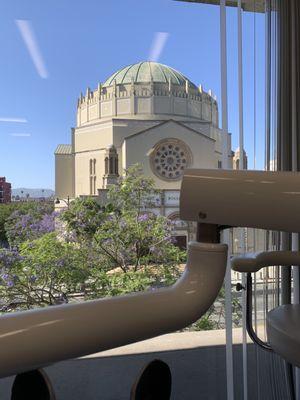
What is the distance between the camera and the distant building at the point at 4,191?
13.1 ft

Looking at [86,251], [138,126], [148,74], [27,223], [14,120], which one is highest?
[148,74]

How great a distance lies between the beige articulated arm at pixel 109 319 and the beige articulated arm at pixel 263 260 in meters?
0.29

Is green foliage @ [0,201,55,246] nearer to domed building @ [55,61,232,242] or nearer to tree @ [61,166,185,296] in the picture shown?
tree @ [61,166,185,296]

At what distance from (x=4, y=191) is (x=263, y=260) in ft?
12.8

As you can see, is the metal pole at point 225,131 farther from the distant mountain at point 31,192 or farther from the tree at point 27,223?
the distant mountain at point 31,192

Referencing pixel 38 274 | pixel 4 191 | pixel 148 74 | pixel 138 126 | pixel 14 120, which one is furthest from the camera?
pixel 138 126

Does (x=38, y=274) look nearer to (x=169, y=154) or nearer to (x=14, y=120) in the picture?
(x=14, y=120)

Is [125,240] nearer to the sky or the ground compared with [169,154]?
nearer to the ground

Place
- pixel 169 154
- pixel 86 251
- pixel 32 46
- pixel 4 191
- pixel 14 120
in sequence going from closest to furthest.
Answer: pixel 86 251
pixel 4 191
pixel 14 120
pixel 32 46
pixel 169 154

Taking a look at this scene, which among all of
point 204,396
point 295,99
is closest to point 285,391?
point 204,396

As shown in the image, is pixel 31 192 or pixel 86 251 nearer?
pixel 86 251

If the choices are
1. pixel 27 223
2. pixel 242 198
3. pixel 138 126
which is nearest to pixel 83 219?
pixel 27 223

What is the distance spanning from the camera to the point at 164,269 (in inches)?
149

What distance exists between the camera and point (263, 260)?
0.59 m
